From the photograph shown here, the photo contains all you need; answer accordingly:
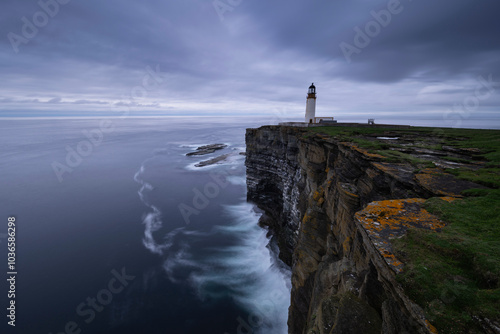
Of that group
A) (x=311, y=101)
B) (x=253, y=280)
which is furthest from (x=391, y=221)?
(x=311, y=101)

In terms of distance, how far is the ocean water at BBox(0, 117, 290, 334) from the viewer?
18703mm

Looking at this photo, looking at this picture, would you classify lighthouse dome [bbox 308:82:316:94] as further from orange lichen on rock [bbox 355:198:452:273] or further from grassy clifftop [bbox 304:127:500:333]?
orange lichen on rock [bbox 355:198:452:273]

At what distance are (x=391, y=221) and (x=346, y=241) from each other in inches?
219

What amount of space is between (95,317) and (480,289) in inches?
1000

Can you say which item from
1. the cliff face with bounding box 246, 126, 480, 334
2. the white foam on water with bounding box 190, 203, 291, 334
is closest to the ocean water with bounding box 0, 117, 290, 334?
the white foam on water with bounding box 190, 203, 291, 334

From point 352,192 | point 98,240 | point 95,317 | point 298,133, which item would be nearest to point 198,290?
point 95,317

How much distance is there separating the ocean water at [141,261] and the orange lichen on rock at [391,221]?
1766 cm

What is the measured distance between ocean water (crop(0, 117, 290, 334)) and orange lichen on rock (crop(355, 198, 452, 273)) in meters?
17.7

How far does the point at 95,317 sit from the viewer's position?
18641 mm

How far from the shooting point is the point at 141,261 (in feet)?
81.5

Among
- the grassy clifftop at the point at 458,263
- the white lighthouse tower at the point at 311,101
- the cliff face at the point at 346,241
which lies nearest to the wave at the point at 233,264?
the cliff face at the point at 346,241

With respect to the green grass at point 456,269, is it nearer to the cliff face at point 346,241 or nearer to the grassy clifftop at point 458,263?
the grassy clifftop at point 458,263

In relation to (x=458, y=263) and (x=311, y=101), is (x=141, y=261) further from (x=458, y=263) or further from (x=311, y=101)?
(x=311, y=101)

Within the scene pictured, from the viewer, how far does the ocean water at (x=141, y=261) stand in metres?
18.7
